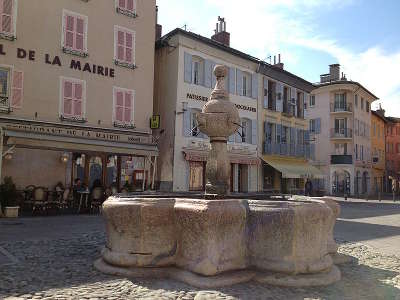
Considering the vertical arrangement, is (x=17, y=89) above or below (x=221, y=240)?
above

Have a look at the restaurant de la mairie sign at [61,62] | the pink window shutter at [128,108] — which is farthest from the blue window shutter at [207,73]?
the restaurant de la mairie sign at [61,62]

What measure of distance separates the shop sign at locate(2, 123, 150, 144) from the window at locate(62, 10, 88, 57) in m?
3.38

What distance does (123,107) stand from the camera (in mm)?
17938

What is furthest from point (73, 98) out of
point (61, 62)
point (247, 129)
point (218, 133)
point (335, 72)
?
point (335, 72)

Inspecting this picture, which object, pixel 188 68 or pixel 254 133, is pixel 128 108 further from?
pixel 254 133

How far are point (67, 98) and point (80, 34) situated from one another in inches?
115

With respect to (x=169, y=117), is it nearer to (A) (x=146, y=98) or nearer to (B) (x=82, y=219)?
(A) (x=146, y=98)

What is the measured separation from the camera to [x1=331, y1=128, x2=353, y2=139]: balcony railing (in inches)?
1558

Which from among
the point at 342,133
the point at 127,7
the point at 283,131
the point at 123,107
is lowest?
the point at 123,107

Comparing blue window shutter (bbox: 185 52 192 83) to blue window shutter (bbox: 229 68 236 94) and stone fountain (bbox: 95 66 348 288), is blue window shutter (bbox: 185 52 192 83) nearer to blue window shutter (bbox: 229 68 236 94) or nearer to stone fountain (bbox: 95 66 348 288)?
blue window shutter (bbox: 229 68 236 94)

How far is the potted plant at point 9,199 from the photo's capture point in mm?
12836

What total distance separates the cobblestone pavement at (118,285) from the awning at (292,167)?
1790 cm

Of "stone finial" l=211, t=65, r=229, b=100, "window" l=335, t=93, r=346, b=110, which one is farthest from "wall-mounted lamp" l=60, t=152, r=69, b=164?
"window" l=335, t=93, r=346, b=110

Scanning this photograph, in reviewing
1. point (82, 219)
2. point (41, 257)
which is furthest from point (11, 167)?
point (41, 257)
